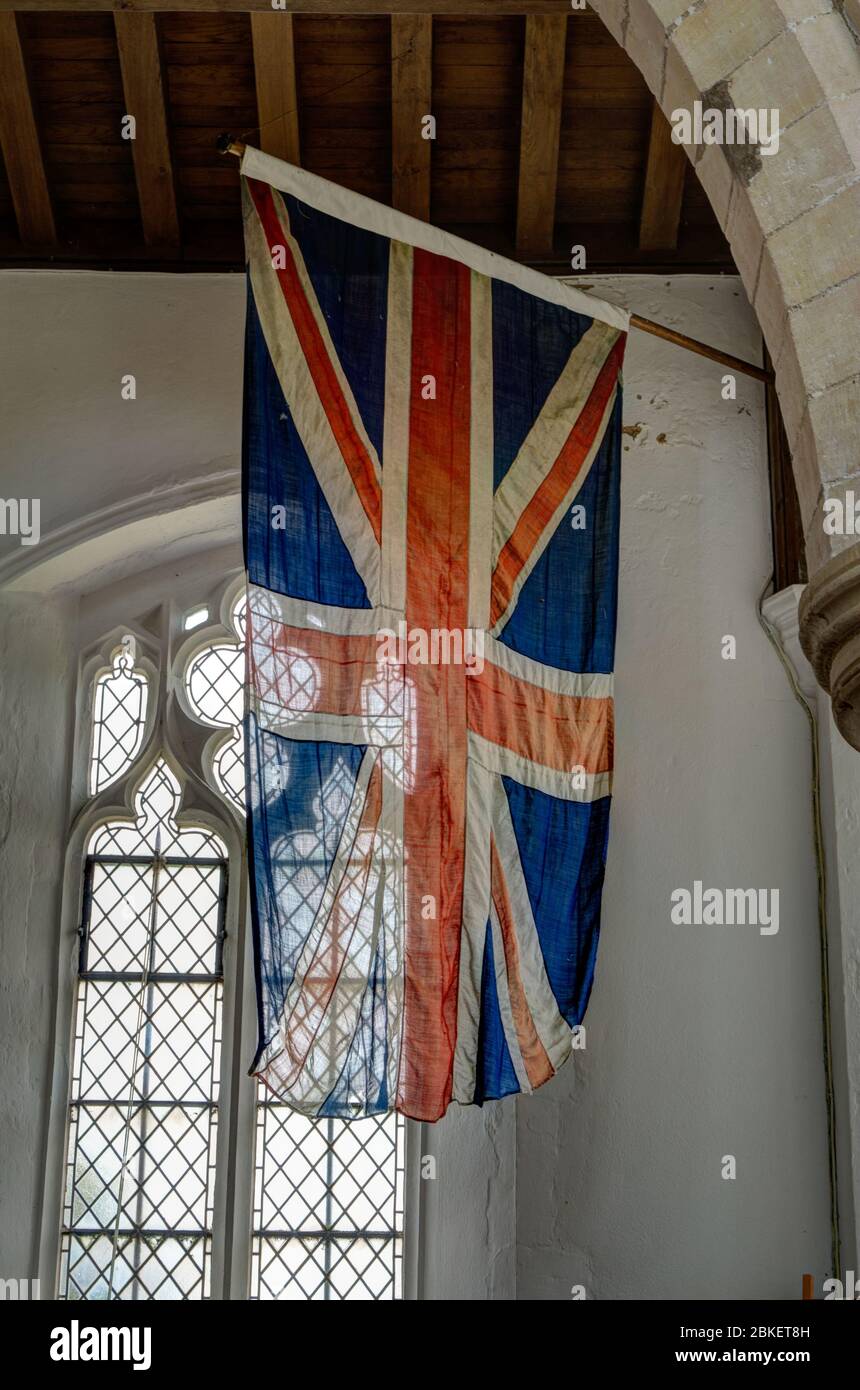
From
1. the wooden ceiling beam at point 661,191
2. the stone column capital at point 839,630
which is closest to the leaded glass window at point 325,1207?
the stone column capital at point 839,630

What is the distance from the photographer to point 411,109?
221 inches

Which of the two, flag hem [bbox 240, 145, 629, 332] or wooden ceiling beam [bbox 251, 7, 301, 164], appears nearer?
flag hem [bbox 240, 145, 629, 332]

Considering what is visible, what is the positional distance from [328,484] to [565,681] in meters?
0.85

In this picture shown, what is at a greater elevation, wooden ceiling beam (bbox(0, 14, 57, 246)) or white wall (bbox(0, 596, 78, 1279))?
wooden ceiling beam (bbox(0, 14, 57, 246))

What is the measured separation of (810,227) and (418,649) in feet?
5.93

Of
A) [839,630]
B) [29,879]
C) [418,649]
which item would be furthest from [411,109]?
[839,630]

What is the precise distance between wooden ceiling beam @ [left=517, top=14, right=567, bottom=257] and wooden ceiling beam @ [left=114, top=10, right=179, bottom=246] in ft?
4.27

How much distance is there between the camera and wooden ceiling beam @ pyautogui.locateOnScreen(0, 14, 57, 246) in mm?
5484

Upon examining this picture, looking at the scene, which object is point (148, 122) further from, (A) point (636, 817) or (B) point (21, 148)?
(A) point (636, 817)

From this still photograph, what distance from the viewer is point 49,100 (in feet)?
18.9

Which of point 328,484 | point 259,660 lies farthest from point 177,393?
point 259,660

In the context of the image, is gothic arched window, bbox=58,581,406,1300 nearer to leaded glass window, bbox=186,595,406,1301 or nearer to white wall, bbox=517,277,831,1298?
leaded glass window, bbox=186,595,406,1301

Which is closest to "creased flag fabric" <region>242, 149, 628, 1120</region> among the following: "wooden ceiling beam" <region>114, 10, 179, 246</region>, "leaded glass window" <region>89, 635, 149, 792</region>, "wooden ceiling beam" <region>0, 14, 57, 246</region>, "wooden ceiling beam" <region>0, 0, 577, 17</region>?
"wooden ceiling beam" <region>0, 0, 577, 17</region>

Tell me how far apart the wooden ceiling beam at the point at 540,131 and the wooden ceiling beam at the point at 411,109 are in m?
0.35
